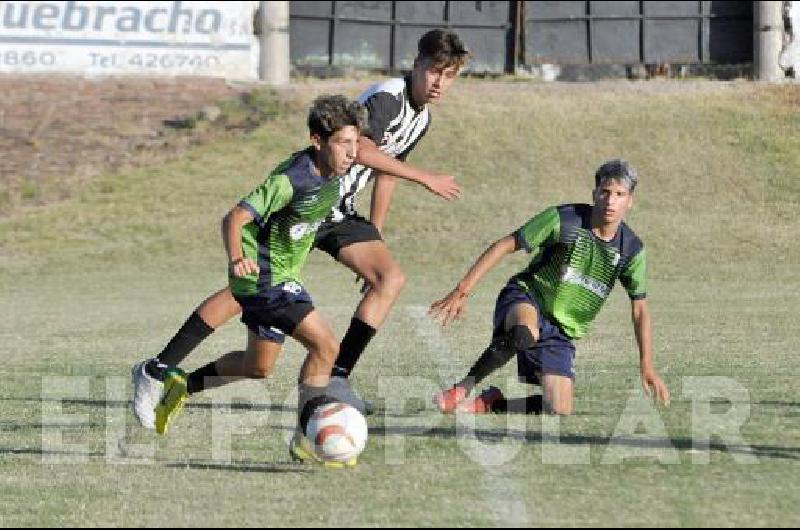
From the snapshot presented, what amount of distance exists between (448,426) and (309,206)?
1.40 meters

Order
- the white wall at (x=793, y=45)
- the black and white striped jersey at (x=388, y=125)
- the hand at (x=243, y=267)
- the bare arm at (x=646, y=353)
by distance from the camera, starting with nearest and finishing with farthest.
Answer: the hand at (x=243, y=267) → the bare arm at (x=646, y=353) → the black and white striped jersey at (x=388, y=125) → the white wall at (x=793, y=45)

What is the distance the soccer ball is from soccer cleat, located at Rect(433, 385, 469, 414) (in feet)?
5.62

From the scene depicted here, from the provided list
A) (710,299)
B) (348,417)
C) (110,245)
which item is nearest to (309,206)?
(348,417)

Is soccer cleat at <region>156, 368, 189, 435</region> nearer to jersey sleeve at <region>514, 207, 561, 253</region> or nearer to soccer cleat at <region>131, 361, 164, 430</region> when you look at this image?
soccer cleat at <region>131, 361, 164, 430</region>

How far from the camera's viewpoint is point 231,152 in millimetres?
27984

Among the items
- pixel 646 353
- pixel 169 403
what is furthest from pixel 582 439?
pixel 169 403

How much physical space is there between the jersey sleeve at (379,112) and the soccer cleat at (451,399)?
1.68 meters

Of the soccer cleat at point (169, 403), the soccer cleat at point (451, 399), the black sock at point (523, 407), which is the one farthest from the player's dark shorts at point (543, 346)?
the soccer cleat at point (169, 403)

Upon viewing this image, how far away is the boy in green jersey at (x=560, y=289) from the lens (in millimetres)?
9469

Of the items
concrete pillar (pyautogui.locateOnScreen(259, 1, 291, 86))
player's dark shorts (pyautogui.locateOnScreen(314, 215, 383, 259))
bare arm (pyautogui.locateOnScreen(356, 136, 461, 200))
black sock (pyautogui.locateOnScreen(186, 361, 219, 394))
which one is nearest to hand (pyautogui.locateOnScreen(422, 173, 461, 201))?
bare arm (pyautogui.locateOnScreen(356, 136, 461, 200))

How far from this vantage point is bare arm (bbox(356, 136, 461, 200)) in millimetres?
9406

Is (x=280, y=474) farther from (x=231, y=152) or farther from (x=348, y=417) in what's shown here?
(x=231, y=152)

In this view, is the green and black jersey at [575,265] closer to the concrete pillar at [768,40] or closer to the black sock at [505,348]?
the black sock at [505,348]

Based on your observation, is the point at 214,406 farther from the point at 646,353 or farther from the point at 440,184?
the point at 646,353
